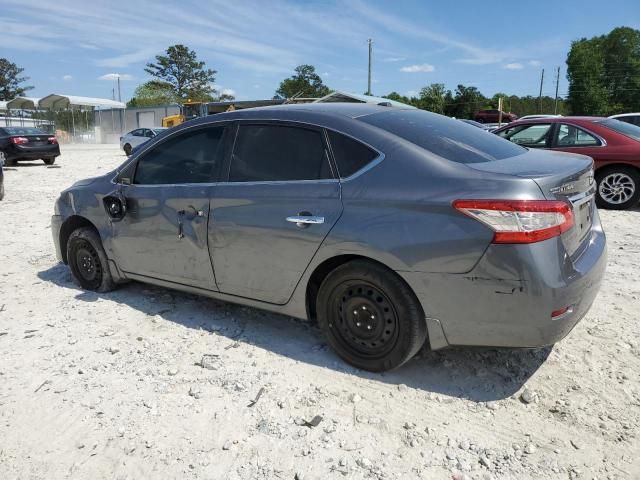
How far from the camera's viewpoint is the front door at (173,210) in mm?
3859

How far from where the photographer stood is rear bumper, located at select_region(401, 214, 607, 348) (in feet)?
8.67

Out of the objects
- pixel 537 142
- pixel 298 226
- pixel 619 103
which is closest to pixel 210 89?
pixel 619 103

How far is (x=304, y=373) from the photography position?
3330 millimetres

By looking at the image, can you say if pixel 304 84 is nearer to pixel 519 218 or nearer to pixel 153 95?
pixel 153 95

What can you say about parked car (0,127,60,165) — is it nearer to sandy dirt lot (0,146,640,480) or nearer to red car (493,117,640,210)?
sandy dirt lot (0,146,640,480)

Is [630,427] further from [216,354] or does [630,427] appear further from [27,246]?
[27,246]

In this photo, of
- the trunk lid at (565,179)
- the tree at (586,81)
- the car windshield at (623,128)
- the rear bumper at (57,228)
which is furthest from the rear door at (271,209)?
the tree at (586,81)

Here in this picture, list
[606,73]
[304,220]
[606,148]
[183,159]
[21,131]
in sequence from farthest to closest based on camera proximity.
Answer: [606,73] < [21,131] < [606,148] < [183,159] < [304,220]

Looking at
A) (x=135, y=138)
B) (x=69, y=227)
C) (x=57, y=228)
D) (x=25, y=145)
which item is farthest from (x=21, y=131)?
(x=69, y=227)

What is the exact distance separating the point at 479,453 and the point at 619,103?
70.7 metres

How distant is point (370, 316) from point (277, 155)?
125 centimetres

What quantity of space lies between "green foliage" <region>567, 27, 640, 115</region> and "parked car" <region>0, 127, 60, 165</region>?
54.1 meters

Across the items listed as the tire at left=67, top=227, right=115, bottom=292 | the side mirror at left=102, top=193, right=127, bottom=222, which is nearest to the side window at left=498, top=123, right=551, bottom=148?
the side mirror at left=102, top=193, right=127, bottom=222

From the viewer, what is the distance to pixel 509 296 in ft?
8.81
